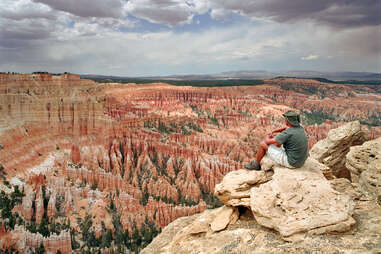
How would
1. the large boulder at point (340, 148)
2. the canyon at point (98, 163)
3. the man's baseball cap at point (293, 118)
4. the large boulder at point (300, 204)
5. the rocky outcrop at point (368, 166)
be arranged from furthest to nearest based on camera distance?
the canyon at point (98, 163) → the large boulder at point (340, 148) → the rocky outcrop at point (368, 166) → the man's baseball cap at point (293, 118) → the large boulder at point (300, 204)

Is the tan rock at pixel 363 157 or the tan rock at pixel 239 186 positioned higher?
the tan rock at pixel 363 157

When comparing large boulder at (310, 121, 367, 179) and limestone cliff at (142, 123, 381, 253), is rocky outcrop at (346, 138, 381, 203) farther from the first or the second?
large boulder at (310, 121, 367, 179)

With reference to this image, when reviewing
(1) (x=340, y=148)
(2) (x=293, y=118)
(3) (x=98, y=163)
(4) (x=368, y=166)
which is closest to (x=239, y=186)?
(2) (x=293, y=118)

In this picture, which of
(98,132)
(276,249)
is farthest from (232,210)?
(98,132)

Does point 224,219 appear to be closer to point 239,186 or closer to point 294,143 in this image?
point 239,186

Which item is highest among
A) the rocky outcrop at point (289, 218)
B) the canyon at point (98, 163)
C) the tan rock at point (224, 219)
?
the rocky outcrop at point (289, 218)

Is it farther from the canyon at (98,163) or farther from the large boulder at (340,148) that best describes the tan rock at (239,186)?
the canyon at (98,163)

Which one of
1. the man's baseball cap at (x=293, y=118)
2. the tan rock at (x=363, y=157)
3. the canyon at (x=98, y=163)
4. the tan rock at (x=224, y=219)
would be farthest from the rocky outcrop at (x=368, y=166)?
the tan rock at (x=224, y=219)

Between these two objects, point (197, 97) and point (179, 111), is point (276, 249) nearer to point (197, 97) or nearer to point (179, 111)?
point (179, 111)
